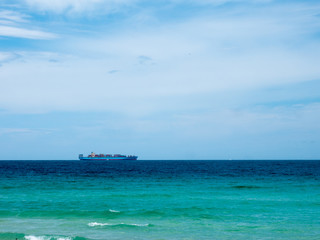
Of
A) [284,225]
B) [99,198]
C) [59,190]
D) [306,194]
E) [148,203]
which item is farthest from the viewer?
[59,190]

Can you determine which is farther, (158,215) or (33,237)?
(158,215)

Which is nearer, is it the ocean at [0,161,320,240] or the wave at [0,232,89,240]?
the wave at [0,232,89,240]

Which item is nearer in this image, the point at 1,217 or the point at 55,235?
the point at 55,235

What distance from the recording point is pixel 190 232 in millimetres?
25344

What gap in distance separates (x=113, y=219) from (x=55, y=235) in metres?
6.38

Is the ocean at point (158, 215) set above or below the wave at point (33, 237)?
above

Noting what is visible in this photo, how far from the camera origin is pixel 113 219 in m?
29.5

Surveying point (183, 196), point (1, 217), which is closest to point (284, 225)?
point (183, 196)

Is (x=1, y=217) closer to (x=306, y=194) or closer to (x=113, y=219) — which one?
(x=113, y=219)

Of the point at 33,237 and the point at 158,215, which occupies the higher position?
the point at 158,215

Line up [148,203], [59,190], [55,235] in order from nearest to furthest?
[55,235] → [148,203] → [59,190]

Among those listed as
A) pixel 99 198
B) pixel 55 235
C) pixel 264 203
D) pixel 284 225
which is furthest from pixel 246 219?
pixel 99 198

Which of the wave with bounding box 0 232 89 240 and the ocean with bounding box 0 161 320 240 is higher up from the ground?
the ocean with bounding box 0 161 320 240

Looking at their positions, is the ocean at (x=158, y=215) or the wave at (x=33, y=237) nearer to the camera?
the wave at (x=33, y=237)
